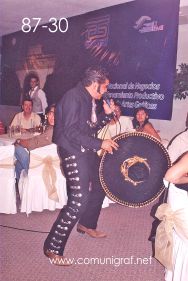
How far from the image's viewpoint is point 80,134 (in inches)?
102

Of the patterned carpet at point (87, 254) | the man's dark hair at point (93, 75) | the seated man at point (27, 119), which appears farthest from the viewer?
the seated man at point (27, 119)

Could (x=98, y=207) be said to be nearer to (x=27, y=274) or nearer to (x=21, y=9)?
(x=27, y=274)

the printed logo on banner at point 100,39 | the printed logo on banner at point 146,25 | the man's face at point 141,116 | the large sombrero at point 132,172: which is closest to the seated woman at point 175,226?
the large sombrero at point 132,172

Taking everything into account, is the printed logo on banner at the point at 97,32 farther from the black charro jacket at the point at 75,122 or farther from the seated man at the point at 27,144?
the black charro jacket at the point at 75,122

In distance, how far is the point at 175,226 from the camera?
2100 millimetres

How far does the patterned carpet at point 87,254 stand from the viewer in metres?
2.58

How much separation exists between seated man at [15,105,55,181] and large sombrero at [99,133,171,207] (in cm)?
127

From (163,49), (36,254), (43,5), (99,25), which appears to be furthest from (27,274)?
(99,25)

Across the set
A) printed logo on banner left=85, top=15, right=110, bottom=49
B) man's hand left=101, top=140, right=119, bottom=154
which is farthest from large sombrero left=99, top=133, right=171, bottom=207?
printed logo on banner left=85, top=15, right=110, bottom=49

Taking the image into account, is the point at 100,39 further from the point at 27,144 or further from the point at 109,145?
the point at 109,145

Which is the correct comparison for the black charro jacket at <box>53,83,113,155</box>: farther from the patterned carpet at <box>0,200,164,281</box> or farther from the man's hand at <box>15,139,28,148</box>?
the man's hand at <box>15,139,28,148</box>

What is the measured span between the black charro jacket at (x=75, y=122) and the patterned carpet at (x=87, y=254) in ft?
2.99

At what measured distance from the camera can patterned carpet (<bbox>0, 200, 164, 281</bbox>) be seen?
2582mm

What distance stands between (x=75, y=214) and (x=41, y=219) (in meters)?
1.12
